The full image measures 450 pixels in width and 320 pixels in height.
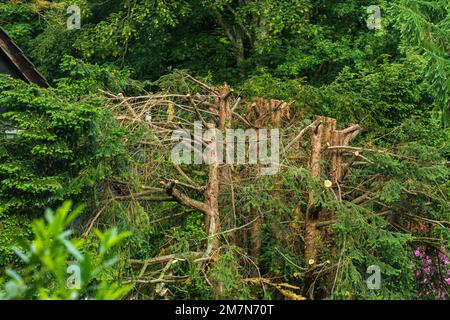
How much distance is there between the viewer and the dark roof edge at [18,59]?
1284cm

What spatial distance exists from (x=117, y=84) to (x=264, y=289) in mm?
3968

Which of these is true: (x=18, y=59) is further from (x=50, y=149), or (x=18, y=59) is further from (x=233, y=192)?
(x=233, y=192)

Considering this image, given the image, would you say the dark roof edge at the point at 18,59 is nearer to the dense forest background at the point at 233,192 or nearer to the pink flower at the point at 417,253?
the dense forest background at the point at 233,192

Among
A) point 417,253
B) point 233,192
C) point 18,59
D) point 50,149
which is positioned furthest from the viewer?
point 18,59

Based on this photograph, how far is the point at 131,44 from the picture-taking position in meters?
20.7

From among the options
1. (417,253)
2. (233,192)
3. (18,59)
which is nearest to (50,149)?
(233,192)

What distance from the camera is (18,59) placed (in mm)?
12914

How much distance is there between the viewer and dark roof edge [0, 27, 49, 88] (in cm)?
1284

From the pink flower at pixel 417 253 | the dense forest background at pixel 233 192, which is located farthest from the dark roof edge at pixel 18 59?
the pink flower at pixel 417 253

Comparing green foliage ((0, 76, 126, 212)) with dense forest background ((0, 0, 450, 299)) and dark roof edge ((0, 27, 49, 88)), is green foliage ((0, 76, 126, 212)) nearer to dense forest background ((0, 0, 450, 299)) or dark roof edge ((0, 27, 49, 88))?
dense forest background ((0, 0, 450, 299))

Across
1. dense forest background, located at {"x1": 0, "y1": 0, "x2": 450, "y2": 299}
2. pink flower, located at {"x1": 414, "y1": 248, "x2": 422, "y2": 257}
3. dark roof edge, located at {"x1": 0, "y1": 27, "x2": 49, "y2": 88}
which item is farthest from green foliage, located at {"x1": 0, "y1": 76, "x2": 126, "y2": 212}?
pink flower, located at {"x1": 414, "y1": 248, "x2": 422, "y2": 257}

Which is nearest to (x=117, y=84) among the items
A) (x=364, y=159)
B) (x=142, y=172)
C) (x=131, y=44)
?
(x=142, y=172)
